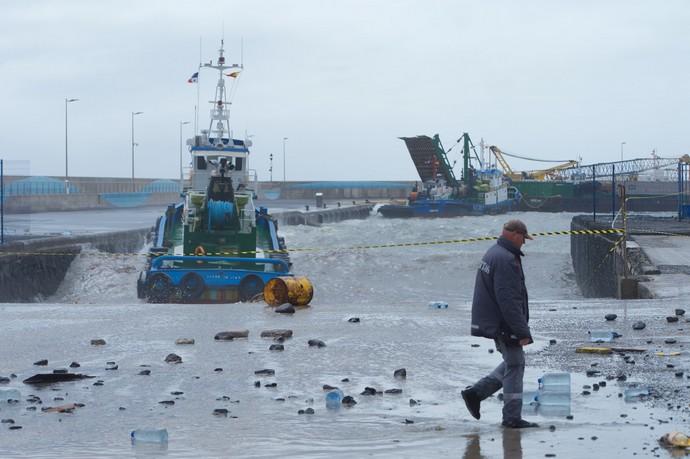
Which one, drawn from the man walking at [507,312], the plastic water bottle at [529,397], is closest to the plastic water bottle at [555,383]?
the plastic water bottle at [529,397]

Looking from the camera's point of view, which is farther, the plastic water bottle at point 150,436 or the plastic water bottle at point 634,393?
the plastic water bottle at point 634,393

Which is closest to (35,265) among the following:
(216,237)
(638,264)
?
(216,237)

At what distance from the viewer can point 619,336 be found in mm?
11016

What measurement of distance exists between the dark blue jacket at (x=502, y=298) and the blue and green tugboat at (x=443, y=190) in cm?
6490

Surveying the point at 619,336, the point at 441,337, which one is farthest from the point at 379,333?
the point at 619,336

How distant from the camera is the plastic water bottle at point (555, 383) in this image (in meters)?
7.92

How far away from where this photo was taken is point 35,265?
90.8 feet

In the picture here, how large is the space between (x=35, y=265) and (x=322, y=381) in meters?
20.4

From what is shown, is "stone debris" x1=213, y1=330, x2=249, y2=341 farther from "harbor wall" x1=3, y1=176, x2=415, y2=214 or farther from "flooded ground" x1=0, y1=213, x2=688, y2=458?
"harbor wall" x1=3, y1=176, x2=415, y2=214

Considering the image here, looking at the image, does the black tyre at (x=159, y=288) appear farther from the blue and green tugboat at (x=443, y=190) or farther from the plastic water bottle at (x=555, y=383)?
the blue and green tugboat at (x=443, y=190)

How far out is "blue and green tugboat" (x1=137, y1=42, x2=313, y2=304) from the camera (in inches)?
859

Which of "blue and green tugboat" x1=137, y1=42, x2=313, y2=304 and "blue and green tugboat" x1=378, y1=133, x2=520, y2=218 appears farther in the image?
"blue and green tugboat" x1=378, y1=133, x2=520, y2=218

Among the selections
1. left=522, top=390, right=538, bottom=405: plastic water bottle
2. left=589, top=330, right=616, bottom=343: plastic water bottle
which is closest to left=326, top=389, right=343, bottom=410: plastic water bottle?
left=522, top=390, right=538, bottom=405: plastic water bottle

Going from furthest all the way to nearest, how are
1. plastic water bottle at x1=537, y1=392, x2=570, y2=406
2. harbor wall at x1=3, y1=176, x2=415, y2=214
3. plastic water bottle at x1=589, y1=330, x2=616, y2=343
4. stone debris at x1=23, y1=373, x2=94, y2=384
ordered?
1. harbor wall at x1=3, y1=176, x2=415, y2=214
2. plastic water bottle at x1=589, y1=330, x2=616, y2=343
3. stone debris at x1=23, y1=373, x2=94, y2=384
4. plastic water bottle at x1=537, y1=392, x2=570, y2=406
